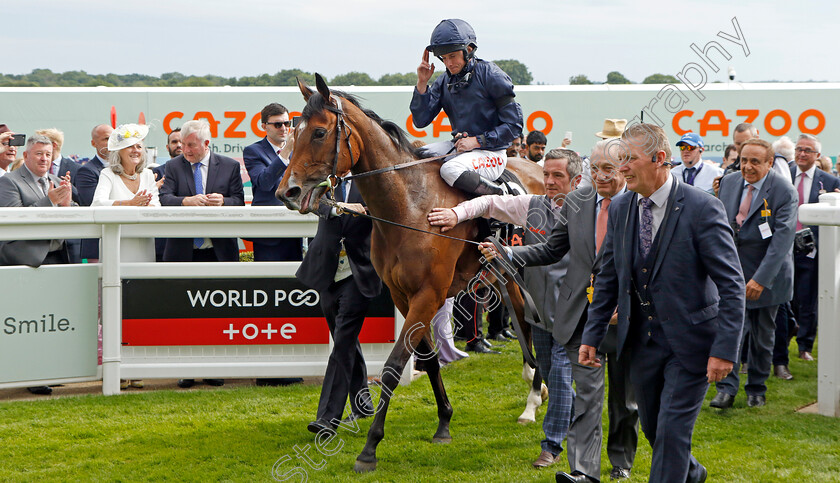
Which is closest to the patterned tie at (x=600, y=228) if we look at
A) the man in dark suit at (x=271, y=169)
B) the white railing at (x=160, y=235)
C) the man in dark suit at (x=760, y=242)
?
the man in dark suit at (x=760, y=242)

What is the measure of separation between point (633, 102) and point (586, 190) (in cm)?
1253

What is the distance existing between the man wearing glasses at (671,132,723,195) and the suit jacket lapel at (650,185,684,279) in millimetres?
5076

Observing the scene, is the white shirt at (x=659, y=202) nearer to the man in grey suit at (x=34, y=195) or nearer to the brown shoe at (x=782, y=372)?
the brown shoe at (x=782, y=372)

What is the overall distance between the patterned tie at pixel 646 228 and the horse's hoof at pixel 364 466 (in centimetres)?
214

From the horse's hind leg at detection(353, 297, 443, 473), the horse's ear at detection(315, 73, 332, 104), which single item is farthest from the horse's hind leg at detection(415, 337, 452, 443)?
the horse's ear at detection(315, 73, 332, 104)

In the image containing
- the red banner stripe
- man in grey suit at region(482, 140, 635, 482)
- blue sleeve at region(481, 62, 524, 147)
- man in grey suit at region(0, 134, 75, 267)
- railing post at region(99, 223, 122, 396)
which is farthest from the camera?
the red banner stripe

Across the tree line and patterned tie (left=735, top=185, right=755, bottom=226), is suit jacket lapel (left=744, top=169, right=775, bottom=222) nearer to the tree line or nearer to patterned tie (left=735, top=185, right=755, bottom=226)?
patterned tie (left=735, top=185, right=755, bottom=226)

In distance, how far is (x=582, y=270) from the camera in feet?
14.1

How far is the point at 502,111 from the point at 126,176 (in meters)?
3.44

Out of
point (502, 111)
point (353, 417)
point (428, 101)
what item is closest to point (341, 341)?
point (353, 417)

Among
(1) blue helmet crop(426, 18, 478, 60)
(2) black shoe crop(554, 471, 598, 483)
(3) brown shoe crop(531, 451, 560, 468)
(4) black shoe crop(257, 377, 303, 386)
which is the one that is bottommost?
(4) black shoe crop(257, 377, 303, 386)

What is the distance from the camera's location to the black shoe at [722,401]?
19.3 feet

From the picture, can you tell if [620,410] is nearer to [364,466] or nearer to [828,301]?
[364,466]

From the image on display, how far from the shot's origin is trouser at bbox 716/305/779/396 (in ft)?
19.6
